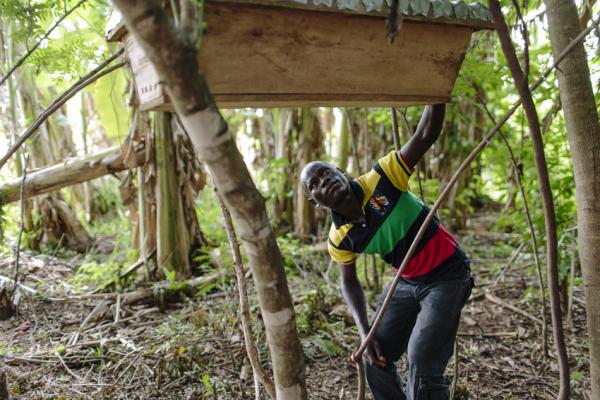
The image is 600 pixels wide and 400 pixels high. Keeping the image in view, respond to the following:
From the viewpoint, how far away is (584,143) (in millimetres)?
1632

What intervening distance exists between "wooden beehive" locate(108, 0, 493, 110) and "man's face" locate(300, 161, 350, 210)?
0.55 m

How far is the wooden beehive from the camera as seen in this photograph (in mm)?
1235

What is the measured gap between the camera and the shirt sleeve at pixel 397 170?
2.15 m

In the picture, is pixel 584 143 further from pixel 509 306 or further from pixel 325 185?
pixel 509 306

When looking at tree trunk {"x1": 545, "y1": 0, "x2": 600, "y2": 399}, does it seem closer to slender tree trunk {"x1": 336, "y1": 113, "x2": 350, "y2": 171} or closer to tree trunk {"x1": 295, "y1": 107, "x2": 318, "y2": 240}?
tree trunk {"x1": 295, "y1": 107, "x2": 318, "y2": 240}

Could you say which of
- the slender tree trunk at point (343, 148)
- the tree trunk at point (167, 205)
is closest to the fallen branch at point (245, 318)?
the tree trunk at point (167, 205)

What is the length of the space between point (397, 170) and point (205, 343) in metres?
1.79

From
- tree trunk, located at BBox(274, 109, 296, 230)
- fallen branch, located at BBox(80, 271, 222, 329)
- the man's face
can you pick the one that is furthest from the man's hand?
tree trunk, located at BBox(274, 109, 296, 230)

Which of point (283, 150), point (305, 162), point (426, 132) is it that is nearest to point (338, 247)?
point (426, 132)

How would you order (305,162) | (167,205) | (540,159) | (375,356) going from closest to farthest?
(540,159), (375,356), (167,205), (305,162)

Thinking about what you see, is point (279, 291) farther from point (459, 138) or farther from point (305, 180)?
point (459, 138)

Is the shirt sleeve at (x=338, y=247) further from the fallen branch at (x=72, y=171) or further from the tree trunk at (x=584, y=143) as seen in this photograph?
the fallen branch at (x=72, y=171)

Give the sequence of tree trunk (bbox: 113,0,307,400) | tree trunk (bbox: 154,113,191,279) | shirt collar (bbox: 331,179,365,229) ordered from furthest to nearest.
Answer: tree trunk (bbox: 154,113,191,279), shirt collar (bbox: 331,179,365,229), tree trunk (bbox: 113,0,307,400)

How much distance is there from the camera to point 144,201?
173 inches
